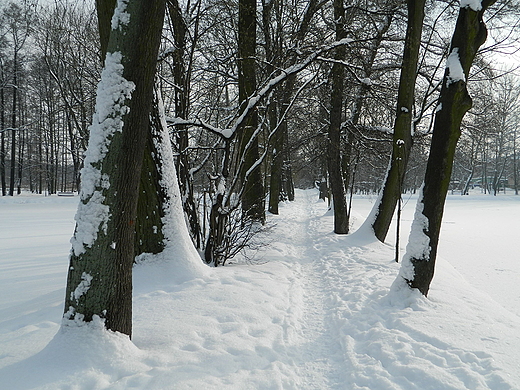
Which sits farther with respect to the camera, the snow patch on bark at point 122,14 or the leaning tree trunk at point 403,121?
the leaning tree trunk at point 403,121

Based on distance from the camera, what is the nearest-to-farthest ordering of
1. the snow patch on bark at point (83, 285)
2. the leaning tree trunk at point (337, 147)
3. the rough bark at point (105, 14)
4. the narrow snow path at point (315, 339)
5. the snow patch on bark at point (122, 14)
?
1. the snow patch on bark at point (122, 14)
2. the snow patch on bark at point (83, 285)
3. the narrow snow path at point (315, 339)
4. the rough bark at point (105, 14)
5. the leaning tree trunk at point (337, 147)

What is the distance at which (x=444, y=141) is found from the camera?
12.5 ft

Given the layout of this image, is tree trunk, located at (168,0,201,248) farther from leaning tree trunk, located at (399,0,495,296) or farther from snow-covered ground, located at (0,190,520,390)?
leaning tree trunk, located at (399,0,495,296)

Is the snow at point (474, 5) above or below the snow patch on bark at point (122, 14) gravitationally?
above

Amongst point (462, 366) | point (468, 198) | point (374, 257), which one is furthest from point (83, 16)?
point (468, 198)

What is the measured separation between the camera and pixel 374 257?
21.1ft

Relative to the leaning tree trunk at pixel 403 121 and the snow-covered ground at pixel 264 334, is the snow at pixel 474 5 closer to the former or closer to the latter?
the leaning tree trunk at pixel 403 121

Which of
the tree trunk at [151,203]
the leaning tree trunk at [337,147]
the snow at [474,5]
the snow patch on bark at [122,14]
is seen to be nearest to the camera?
the snow patch on bark at [122,14]

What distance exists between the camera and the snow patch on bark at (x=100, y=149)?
2.26 meters

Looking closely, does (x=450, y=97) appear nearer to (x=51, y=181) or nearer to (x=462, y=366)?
(x=462, y=366)

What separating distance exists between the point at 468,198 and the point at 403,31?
3529 cm

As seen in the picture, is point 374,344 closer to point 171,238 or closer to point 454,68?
point 171,238

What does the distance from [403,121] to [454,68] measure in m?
3.48

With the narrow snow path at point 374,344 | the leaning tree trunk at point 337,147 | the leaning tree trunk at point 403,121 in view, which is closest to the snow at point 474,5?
the leaning tree trunk at point 403,121
